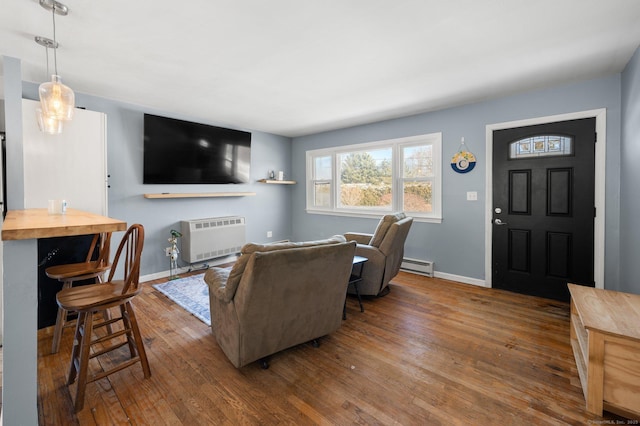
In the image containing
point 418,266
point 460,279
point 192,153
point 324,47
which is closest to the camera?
point 324,47

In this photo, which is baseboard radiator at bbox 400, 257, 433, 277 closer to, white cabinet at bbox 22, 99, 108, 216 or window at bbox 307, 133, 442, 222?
window at bbox 307, 133, 442, 222

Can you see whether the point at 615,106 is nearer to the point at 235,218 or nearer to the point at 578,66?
the point at 578,66

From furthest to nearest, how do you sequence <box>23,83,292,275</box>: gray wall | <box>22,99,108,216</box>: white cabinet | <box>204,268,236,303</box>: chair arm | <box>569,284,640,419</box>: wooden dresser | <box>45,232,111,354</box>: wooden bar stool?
<box>23,83,292,275</box>: gray wall → <box>22,99,108,216</box>: white cabinet → <box>45,232,111,354</box>: wooden bar stool → <box>204,268,236,303</box>: chair arm → <box>569,284,640,419</box>: wooden dresser

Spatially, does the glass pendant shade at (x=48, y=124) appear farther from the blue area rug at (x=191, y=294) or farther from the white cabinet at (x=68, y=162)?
the blue area rug at (x=191, y=294)

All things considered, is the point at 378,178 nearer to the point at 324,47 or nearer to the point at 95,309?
the point at 324,47

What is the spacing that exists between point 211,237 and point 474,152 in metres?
3.89

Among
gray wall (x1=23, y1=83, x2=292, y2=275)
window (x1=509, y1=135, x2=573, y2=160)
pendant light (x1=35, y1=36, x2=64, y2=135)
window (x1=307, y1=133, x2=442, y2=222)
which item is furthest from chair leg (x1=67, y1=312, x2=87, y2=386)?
window (x1=509, y1=135, x2=573, y2=160)

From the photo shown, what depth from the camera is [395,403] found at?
171cm

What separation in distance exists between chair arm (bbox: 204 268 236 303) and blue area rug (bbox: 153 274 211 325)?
0.77 metres

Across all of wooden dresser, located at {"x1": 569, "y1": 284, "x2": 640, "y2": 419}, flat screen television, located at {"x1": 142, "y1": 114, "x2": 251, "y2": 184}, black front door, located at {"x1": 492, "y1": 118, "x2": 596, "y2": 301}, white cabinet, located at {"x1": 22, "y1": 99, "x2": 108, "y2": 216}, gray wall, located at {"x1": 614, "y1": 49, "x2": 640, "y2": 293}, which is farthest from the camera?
flat screen television, located at {"x1": 142, "y1": 114, "x2": 251, "y2": 184}

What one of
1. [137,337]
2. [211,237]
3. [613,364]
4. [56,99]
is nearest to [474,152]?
[613,364]

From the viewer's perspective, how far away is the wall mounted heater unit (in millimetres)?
4312

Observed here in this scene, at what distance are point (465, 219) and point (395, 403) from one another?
9.32 ft

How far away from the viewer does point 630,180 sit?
8.39 feet
